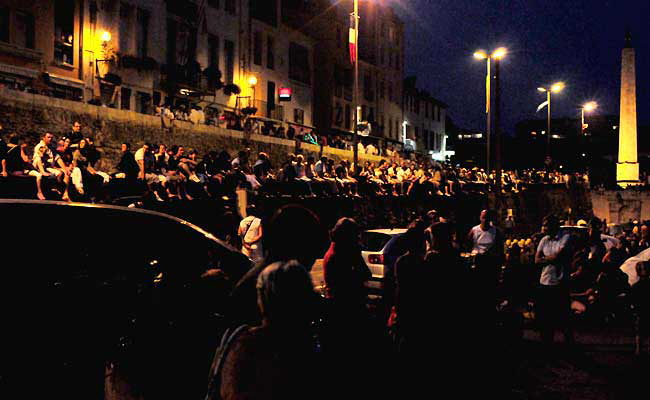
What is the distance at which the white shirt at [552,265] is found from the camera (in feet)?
31.7

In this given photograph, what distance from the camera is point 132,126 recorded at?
24094 mm

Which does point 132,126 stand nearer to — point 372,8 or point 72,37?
point 72,37

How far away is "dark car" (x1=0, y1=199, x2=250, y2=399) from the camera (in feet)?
16.2

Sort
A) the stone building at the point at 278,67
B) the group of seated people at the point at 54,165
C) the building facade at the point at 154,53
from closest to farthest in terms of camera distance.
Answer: the group of seated people at the point at 54,165 < the building facade at the point at 154,53 < the stone building at the point at 278,67

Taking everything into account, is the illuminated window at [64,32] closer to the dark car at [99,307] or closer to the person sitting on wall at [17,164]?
the person sitting on wall at [17,164]

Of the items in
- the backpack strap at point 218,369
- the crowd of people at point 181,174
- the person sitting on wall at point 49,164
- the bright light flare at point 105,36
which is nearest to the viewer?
the backpack strap at point 218,369

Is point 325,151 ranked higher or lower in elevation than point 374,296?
higher

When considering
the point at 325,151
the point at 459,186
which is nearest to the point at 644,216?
the point at 459,186

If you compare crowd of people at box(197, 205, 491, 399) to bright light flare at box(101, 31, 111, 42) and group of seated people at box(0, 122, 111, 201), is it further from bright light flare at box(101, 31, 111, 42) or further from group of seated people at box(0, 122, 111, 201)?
bright light flare at box(101, 31, 111, 42)

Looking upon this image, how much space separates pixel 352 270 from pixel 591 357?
4.37 meters

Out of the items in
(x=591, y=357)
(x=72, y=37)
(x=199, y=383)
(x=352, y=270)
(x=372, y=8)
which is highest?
(x=372, y=8)

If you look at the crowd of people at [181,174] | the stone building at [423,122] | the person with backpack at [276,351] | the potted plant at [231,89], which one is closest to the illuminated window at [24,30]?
the crowd of people at [181,174]

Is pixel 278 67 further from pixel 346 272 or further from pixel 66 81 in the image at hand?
pixel 346 272

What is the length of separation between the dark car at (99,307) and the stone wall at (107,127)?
15577 mm
